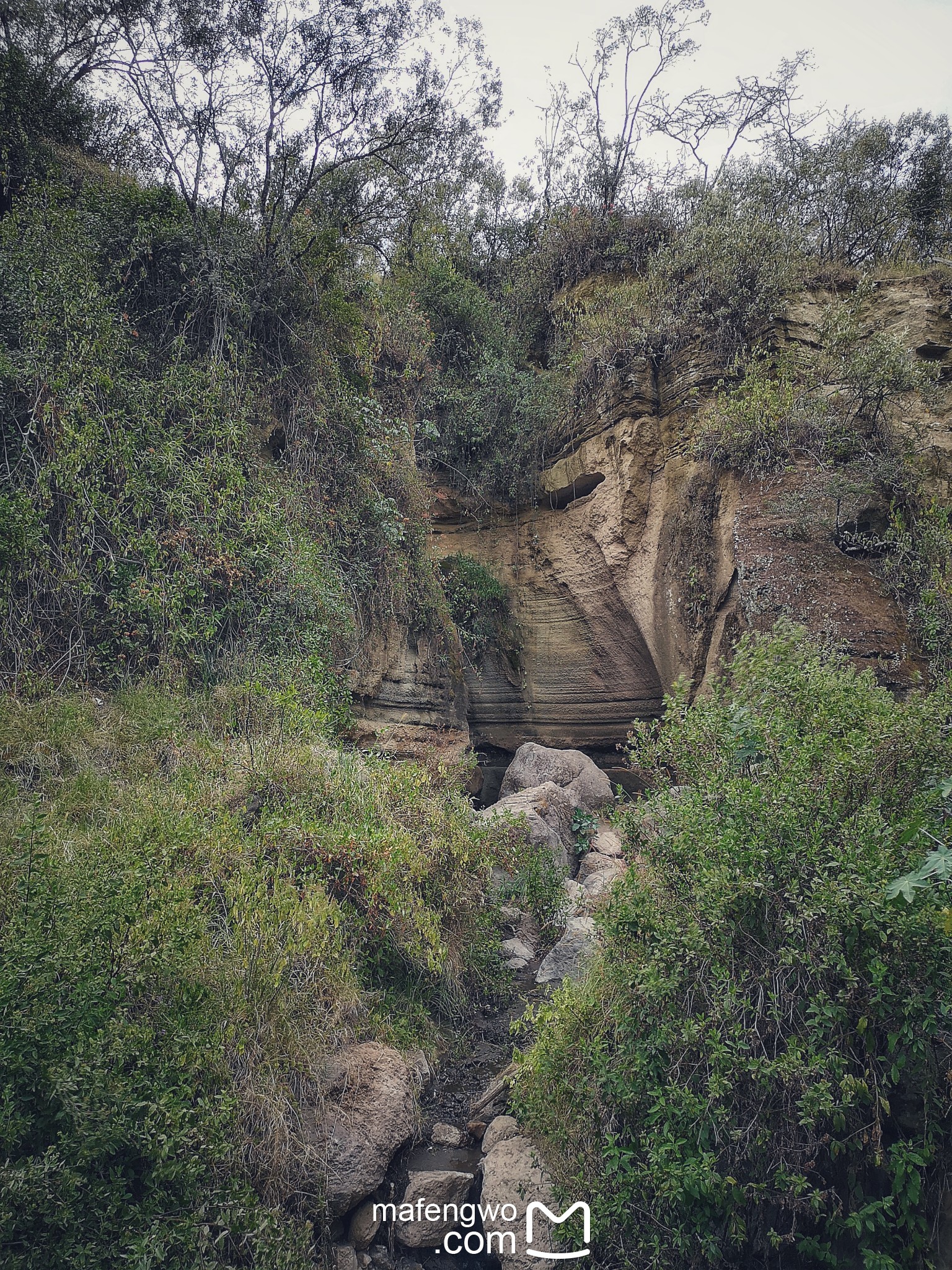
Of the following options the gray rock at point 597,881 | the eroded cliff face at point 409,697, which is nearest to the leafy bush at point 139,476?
the eroded cliff face at point 409,697

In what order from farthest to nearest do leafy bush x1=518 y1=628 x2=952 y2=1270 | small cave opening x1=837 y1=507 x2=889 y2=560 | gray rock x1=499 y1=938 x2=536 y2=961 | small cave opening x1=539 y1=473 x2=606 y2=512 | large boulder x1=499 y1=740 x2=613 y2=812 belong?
small cave opening x1=539 y1=473 x2=606 y2=512
large boulder x1=499 y1=740 x2=613 y2=812
small cave opening x1=837 y1=507 x2=889 y2=560
gray rock x1=499 y1=938 x2=536 y2=961
leafy bush x1=518 y1=628 x2=952 y2=1270

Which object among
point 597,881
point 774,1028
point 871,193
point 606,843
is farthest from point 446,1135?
point 871,193

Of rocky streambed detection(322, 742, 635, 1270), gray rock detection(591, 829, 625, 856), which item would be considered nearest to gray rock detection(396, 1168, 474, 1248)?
rocky streambed detection(322, 742, 635, 1270)

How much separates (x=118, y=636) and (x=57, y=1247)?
15.6ft

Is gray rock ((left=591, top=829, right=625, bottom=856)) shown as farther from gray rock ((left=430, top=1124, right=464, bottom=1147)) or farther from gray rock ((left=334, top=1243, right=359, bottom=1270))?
gray rock ((left=334, top=1243, right=359, bottom=1270))

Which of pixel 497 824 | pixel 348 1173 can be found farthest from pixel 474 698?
pixel 348 1173

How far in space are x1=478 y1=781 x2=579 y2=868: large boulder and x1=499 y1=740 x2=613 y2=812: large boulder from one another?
1.11 feet

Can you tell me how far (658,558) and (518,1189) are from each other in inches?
304

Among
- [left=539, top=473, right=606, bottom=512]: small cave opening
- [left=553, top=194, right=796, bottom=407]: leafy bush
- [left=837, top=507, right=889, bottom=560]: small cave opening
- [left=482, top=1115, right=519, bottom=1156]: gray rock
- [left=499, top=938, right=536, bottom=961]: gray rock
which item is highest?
[left=553, top=194, right=796, bottom=407]: leafy bush

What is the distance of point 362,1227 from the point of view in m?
3.95

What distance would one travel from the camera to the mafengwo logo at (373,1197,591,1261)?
12.2ft

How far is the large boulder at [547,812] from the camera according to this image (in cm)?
792

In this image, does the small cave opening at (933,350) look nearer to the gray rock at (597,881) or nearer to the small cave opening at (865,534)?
the small cave opening at (865,534)

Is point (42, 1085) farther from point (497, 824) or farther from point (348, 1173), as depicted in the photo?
point (497, 824)
